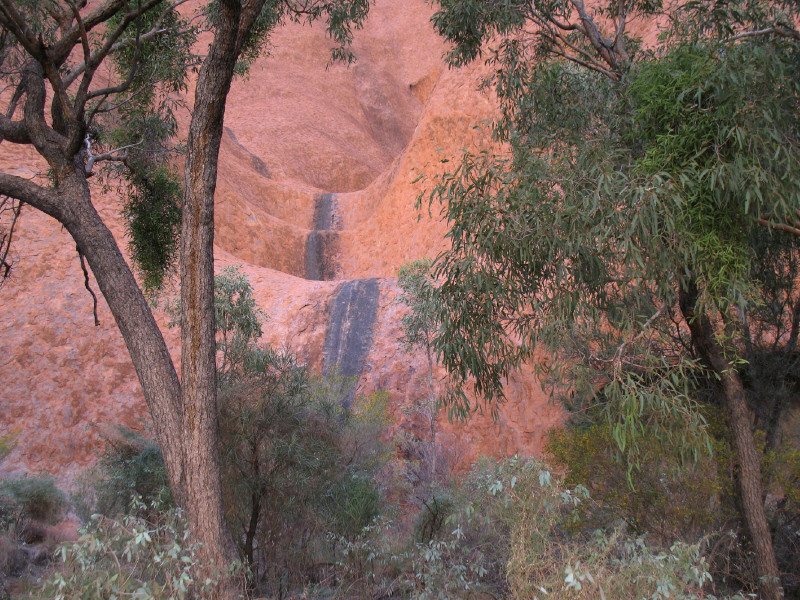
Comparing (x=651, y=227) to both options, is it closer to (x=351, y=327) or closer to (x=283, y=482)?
(x=283, y=482)

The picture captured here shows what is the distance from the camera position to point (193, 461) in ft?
15.9

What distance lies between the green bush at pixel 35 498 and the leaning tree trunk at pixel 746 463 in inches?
392

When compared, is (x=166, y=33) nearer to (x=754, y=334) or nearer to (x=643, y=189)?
(x=643, y=189)

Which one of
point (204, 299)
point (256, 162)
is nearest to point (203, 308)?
point (204, 299)

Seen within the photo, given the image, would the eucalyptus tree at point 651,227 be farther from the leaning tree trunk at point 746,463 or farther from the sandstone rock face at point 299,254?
the sandstone rock face at point 299,254

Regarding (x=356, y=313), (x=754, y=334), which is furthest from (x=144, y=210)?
(x=356, y=313)

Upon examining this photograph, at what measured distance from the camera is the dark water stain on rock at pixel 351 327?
57.4ft

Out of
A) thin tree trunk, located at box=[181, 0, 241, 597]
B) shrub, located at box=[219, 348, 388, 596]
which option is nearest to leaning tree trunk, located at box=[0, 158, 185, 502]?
thin tree trunk, located at box=[181, 0, 241, 597]

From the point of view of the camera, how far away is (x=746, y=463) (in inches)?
247

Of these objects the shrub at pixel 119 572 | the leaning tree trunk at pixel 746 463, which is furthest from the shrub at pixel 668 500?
the shrub at pixel 119 572

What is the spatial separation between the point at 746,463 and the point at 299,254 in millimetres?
24070

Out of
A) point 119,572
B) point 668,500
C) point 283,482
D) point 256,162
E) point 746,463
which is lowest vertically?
point 283,482

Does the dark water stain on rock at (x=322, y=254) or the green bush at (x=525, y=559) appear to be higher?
the dark water stain on rock at (x=322, y=254)

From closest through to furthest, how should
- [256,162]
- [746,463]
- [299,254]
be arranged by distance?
[746,463] < [299,254] < [256,162]
